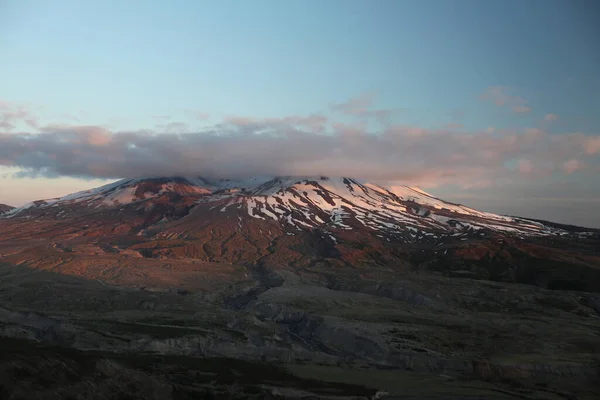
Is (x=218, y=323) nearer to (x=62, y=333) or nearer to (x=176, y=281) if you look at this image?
(x=62, y=333)

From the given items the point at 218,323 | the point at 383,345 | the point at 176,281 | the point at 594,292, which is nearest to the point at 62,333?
the point at 218,323

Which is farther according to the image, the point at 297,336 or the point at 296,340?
the point at 297,336

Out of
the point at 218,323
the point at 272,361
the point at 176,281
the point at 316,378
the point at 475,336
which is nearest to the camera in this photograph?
the point at 316,378

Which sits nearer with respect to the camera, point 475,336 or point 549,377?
Answer: point 549,377

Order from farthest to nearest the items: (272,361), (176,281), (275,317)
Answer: (176,281)
(275,317)
(272,361)

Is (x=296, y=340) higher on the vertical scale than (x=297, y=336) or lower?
higher

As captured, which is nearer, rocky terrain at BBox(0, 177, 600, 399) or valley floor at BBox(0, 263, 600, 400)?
valley floor at BBox(0, 263, 600, 400)

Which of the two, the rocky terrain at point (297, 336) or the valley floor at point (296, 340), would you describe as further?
the rocky terrain at point (297, 336)

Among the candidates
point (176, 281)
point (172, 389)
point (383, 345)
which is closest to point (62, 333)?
point (172, 389)

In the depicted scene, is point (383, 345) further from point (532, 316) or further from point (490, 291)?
point (490, 291)
